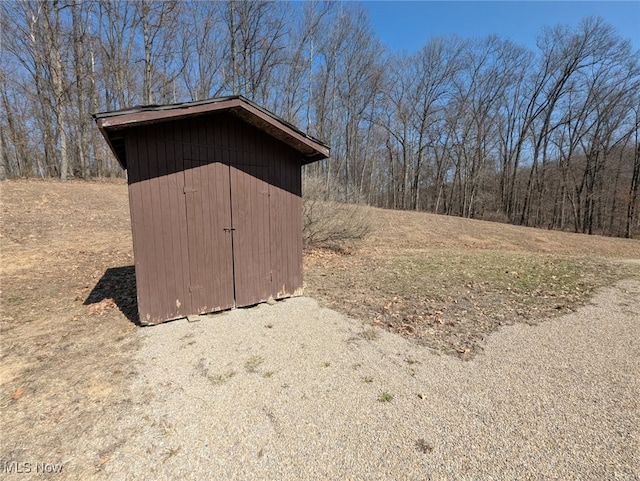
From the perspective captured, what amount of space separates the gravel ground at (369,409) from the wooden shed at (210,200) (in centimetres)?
81

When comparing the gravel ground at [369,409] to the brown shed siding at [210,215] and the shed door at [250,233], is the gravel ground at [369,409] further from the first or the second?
the shed door at [250,233]

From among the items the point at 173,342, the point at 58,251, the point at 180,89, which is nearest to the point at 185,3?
the point at 180,89

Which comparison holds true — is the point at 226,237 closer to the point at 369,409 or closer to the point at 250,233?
the point at 250,233

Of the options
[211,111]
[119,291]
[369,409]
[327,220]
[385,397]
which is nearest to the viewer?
[369,409]

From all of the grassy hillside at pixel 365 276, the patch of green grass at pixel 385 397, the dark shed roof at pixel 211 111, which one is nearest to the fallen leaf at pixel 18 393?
the grassy hillside at pixel 365 276

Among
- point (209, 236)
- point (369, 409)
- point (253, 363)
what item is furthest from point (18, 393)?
point (369, 409)

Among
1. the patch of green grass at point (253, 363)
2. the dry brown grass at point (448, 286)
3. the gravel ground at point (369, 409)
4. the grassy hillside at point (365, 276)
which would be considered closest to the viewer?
the gravel ground at point (369, 409)

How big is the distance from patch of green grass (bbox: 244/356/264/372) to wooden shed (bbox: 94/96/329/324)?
1529 millimetres

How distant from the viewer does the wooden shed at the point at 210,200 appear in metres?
3.89

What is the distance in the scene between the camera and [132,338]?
147 inches

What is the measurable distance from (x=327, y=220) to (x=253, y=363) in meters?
6.97

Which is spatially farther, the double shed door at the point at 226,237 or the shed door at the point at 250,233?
the shed door at the point at 250,233

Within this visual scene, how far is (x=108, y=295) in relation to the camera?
532 cm

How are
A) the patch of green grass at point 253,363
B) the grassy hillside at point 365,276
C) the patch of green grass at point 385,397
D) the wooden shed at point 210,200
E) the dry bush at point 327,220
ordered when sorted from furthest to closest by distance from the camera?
1. the dry bush at point 327,220
2. the grassy hillside at point 365,276
3. the wooden shed at point 210,200
4. the patch of green grass at point 253,363
5. the patch of green grass at point 385,397
